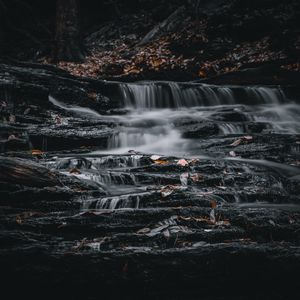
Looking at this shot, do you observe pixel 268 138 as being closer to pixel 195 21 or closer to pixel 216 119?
pixel 216 119

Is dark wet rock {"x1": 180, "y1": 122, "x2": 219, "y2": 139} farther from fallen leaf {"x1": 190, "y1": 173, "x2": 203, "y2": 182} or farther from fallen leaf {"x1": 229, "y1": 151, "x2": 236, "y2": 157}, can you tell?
fallen leaf {"x1": 190, "y1": 173, "x2": 203, "y2": 182}

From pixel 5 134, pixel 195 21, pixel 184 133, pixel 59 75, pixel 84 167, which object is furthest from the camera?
pixel 195 21

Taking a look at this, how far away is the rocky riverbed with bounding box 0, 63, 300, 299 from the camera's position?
293cm

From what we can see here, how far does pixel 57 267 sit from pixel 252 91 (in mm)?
8796

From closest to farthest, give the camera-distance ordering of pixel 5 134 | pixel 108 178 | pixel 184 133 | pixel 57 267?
pixel 57 267 < pixel 108 178 < pixel 5 134 < pixel 184 133

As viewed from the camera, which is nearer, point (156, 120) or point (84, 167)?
point (84, 167)

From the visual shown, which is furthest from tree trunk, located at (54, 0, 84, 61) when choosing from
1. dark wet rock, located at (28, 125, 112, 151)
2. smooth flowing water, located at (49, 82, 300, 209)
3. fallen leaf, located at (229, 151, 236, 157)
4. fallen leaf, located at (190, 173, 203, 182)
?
fallen leaf, located at (190, 173, 203, 182)

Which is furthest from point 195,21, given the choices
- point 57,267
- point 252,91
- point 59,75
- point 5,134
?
point 57,267

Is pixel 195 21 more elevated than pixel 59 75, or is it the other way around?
pixel 195 21

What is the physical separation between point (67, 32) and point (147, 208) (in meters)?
11.6

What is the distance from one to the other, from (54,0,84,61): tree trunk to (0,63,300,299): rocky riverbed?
6071mm

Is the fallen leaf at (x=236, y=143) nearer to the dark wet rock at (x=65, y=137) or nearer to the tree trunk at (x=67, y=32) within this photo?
the dark wet rock at (x=65, y=137)

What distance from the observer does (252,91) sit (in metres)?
10.8

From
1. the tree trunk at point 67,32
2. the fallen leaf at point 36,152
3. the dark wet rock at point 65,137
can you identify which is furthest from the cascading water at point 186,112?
the tree trunk at point 67,32
